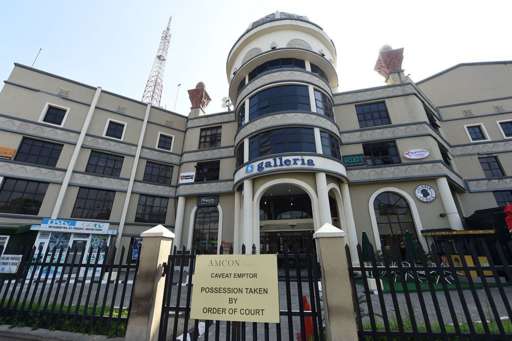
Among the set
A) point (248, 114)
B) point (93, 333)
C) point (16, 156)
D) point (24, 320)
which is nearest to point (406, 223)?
point (248, 114)

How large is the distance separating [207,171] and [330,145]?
34.5 feet

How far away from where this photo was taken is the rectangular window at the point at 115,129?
17688 mm

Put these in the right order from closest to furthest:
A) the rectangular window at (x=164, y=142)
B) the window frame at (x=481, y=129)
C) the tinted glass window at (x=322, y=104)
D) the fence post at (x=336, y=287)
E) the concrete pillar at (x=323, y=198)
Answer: the fence post at (x=336, y=287) < the concrete pillar at (x=323, y=198) < the tinted glass window at (x=322, y=104) < the window frame at (x=481, y=129) < the rectangular window at (x=164, y=142)

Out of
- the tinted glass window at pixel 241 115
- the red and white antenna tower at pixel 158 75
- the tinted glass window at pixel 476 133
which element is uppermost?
the red and white antenna tower at pixel 158 75

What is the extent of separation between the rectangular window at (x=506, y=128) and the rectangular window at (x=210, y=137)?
2396cm

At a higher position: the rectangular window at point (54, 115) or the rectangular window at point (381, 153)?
the rectangular window at point (54, 115)

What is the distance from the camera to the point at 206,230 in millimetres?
16750

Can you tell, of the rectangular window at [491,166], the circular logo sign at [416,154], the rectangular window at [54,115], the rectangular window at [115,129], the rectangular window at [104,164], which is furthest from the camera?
the rectangular window at [115,129]

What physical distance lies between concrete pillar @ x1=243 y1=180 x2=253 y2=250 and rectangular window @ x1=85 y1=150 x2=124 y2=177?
11.5 metres

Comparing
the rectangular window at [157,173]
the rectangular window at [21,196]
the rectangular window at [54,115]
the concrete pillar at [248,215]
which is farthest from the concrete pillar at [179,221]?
the rectangular window at [54,115]

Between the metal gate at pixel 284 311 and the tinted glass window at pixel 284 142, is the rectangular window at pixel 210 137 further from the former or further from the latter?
the metal gate at pixel 284 311

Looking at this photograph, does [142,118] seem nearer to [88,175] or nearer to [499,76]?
[88,175]

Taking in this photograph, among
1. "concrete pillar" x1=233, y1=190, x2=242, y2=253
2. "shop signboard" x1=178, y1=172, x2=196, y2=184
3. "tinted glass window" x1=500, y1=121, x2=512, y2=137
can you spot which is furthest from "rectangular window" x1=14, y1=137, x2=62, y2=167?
"tinted glass window" x1=500, y1=121, x2=512, y2=137

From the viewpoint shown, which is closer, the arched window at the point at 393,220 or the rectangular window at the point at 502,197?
the arched window at the point at 393,220
